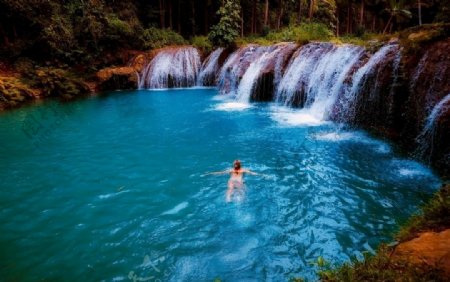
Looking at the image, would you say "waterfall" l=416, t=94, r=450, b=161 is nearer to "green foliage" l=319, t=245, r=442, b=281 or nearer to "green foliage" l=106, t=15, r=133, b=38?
"green foliage" l=319, t=245, r=442, b=281

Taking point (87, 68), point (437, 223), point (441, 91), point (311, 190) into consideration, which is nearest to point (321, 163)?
point (311, 190)

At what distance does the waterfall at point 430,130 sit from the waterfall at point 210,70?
1513 centimetres

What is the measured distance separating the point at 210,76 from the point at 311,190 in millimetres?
16052

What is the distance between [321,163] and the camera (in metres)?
8.41

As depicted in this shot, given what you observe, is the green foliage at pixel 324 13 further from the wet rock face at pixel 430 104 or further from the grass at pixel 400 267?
the grass at pixel 400 267

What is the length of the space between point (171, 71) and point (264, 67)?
807cm

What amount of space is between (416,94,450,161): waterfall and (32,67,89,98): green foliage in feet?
58.4

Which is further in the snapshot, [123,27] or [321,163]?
[123,27]

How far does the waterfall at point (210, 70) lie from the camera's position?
21812 mm

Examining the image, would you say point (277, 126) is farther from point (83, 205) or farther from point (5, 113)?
point (5, 113)

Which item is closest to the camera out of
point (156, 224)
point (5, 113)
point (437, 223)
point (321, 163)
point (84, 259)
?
point (437, 223)

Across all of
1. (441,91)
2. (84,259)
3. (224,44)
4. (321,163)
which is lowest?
(84,259)

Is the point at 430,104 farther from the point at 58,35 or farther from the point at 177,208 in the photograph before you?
the point at 58,35

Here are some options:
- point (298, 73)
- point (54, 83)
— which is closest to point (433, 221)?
point (298, 73)
